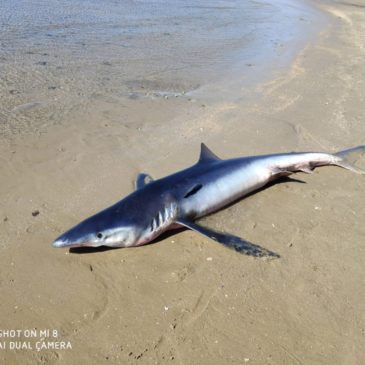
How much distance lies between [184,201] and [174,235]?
1.14ft

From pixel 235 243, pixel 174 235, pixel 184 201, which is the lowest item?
pixel 174 235

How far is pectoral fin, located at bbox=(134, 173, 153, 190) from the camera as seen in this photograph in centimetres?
477

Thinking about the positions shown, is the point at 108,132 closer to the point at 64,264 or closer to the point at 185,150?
the point at 185,150

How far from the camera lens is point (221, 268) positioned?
12.4ft

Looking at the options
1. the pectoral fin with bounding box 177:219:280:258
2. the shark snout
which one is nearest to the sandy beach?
the pectoral fin with bounding box 177:219:280:258

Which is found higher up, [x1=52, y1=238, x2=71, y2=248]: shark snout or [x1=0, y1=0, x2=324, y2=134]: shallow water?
[x1=52, y1=238, x2=71, y2=248]: shark snout

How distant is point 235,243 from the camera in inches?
156

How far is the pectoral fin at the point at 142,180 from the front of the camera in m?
4.77

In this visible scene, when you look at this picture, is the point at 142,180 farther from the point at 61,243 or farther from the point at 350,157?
the point at 350,157

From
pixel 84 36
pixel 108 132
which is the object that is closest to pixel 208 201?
pixel 108 132

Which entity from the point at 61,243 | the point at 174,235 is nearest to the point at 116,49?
the point at 174,235

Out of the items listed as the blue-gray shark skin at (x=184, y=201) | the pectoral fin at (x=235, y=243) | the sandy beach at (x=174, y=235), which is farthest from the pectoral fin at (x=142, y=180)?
the pectoral fin at (x=235, y=243)

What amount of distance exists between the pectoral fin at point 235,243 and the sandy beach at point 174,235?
8cm

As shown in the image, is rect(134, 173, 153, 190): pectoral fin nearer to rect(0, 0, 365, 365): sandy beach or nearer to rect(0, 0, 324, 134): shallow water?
rect(0, 0, 365, 365): sandy beach
